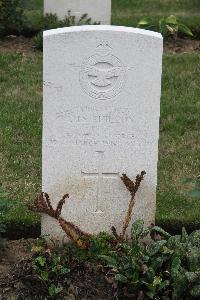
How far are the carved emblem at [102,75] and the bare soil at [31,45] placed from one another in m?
4.94

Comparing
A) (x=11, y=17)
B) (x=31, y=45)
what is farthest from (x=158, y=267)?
(x=11, y=17)

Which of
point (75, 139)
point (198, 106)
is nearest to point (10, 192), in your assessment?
point (75, 139)

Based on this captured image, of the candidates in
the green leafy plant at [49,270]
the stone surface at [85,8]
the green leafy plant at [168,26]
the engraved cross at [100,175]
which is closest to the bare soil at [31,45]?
the green leafy plant at [168,26]

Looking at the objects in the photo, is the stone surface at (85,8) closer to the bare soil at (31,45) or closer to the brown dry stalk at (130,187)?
the bare soil at (31,45)

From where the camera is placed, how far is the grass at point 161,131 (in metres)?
6.07

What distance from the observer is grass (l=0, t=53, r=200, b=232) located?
6074 mm

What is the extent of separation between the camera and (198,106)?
7.98m

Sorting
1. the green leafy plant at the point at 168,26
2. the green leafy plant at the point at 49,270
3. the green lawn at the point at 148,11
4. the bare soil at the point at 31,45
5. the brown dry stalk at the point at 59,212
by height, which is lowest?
the green leafy plant at the point at 49,270

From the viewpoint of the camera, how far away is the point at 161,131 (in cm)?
744

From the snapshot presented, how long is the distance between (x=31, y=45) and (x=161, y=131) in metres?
3.00

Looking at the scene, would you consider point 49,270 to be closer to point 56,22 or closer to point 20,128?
point 20,128

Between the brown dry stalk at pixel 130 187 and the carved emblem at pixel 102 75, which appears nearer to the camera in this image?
the carved emblem at pixel 102 75

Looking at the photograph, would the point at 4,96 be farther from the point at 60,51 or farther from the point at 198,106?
the point at 60,51

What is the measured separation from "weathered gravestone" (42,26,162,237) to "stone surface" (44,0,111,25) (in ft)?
16.6
